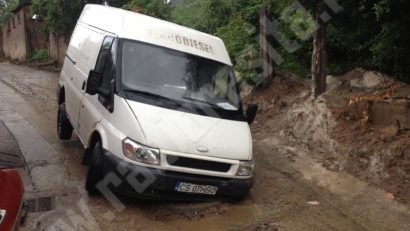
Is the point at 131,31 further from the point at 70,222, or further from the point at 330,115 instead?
the point at 330,115

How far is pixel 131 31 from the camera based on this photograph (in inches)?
249

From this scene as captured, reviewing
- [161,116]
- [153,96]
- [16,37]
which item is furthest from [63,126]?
[16,37]

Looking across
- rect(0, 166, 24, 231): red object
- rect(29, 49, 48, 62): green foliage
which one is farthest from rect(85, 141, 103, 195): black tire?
rect(29, 49, 48, 62): green foliage

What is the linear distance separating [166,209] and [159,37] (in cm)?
234

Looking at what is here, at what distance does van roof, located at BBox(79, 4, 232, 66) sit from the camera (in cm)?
633

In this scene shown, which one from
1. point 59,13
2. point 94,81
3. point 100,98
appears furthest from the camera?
point 59,13

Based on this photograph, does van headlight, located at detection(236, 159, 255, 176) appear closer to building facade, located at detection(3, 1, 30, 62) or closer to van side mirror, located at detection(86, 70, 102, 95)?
van side mirror, located at detection(86, 70, 102, 95)

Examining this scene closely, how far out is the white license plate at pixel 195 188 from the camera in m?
5.32

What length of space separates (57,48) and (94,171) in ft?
68.9

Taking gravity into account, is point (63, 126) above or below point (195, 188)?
below

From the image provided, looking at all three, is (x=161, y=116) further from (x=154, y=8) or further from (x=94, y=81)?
(x=154, y=8)

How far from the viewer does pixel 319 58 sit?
840cm

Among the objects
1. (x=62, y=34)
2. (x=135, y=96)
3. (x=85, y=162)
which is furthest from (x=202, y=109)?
(x=62, y=34)

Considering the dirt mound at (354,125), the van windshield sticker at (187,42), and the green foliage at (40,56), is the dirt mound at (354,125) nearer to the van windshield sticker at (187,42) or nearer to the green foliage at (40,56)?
the van windshield sticker at (187,42)
